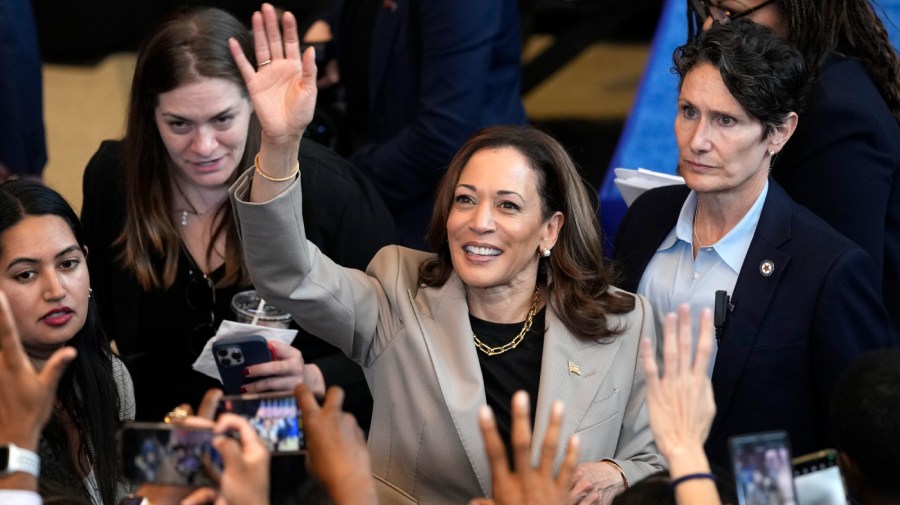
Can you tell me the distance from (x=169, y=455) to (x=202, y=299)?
136 cm

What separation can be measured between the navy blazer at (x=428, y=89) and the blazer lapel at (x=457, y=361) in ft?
3.26

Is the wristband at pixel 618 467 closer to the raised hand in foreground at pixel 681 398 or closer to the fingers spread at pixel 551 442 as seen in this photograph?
the raised hand in foreground at pixel 681 398

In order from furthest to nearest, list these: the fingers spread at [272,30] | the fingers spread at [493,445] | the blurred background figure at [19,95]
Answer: the blurred background figure at [19,95] → the fingers spread at [272,30] → the fingers spread at [493,445]

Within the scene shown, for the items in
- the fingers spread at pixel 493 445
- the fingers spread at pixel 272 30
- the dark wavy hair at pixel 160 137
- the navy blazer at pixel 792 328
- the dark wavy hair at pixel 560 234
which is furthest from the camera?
the dark wavy hair at pixel 160 137

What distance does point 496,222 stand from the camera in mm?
2775

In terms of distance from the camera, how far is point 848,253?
278 centimetres

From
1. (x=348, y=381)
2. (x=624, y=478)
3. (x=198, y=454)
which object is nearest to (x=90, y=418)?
(x=348, y=381)

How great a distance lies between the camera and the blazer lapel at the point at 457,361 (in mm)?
2699

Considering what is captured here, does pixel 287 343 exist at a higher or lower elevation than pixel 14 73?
lower

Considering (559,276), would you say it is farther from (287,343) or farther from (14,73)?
(14,73)

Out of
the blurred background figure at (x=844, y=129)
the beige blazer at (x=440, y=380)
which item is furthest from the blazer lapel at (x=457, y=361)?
the blurred background figure at (x=844, y=129)

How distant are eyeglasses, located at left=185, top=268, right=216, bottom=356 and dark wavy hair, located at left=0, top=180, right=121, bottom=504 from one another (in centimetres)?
36

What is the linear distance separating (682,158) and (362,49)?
5.73ft

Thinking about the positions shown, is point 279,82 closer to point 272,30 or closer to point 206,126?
point 272,30
